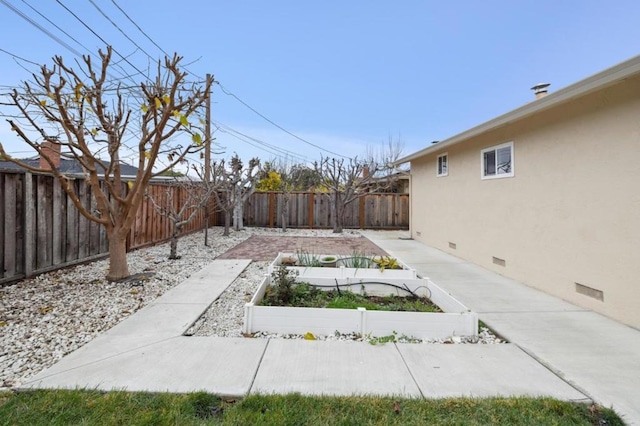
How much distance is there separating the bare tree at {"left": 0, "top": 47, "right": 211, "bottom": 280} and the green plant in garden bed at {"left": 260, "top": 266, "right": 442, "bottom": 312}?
7.04 ft

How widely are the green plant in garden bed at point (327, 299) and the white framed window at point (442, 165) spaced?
5.59 metres

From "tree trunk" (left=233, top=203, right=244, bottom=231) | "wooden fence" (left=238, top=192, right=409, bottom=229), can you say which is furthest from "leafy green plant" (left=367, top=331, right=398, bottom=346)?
"wooden fence" (left=238, top=192, right=409, bottom=229)

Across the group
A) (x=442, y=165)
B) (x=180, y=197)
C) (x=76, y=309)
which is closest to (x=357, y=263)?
(x=76, y=309)

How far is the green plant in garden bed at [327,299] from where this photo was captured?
4.04m

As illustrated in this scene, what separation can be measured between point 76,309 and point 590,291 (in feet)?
21.3

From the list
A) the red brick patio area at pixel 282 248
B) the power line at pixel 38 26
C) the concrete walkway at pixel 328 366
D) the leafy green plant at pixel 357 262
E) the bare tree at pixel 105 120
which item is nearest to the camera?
the concrete walkway at pixel 328 366

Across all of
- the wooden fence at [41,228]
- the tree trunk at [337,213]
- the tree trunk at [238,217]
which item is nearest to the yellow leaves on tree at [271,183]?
the tree trunk at [238,217]

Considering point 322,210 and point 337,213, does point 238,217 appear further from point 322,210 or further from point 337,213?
point 337,213

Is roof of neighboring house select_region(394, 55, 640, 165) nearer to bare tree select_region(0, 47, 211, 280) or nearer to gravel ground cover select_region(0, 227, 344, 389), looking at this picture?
bare tree select_region(0, 47, 211, 280)

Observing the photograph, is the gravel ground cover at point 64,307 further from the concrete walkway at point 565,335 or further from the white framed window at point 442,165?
the white framed window at point 442,165

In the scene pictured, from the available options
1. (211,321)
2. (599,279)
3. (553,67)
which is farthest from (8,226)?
(553,67)

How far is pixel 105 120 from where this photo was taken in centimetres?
484

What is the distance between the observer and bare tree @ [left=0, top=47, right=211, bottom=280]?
4.28m

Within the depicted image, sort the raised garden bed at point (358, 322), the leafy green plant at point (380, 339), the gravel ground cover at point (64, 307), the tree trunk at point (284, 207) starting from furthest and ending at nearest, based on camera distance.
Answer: the tree trunk at point (284, 207), the raised garden bed at point (358, 322), the leafy green plant at point (380, 339), the gravel ground cover at point (64, 307)
